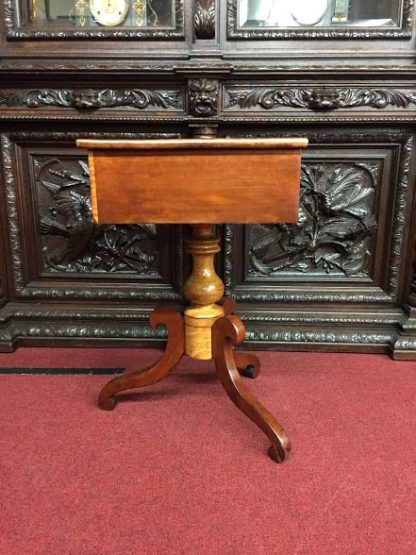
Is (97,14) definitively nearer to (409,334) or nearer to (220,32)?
(220,32)

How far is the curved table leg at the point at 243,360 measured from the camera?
5.46 ft

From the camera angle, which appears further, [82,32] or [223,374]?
[82,32]

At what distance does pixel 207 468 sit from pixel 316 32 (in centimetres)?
155

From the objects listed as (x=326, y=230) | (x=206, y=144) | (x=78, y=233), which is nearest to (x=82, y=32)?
(x=78, y=233)

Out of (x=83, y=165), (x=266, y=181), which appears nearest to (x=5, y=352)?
(x=83, y=165)

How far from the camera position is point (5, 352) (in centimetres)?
198

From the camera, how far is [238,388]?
140cm

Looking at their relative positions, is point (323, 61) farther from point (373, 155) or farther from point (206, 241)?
point (206, 241)

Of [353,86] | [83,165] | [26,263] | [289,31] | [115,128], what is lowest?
[26,263]

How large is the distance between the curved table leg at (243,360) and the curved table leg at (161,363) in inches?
8.1

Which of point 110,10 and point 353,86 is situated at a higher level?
point 110,10

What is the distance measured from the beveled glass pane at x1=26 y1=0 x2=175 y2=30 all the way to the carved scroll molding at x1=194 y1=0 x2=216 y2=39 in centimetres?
14

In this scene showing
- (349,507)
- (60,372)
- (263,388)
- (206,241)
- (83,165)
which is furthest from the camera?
(83,165)

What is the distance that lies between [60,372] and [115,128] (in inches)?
37.7
